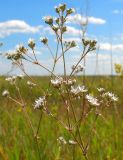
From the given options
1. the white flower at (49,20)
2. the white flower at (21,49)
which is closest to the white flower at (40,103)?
the white flower at (21,49)

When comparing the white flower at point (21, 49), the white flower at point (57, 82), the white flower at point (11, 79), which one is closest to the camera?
the white flower at point (57, 82)

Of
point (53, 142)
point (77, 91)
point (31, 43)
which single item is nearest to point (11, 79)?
point (31, 43)

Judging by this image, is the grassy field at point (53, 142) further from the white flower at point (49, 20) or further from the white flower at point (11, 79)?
the white flower at point (49, 20)

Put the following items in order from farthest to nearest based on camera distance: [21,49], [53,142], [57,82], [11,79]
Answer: [53,142], [11,79], [21,49], [57,82]

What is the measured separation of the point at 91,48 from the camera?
9.02 ft

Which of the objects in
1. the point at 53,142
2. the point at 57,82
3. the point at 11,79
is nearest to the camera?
the point at 57,82

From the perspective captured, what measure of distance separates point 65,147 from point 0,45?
1360 mm

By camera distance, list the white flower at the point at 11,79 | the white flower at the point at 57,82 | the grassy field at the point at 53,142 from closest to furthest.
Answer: the white flower at the point at 57,82, the white flower at the point at 11,79, the grassy field at the point at 53,142

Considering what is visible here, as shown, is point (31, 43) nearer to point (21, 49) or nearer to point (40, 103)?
point (21, 49)

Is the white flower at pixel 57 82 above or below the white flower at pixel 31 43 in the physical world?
below

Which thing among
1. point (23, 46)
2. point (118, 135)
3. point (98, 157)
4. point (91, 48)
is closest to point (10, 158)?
point (98, 157)

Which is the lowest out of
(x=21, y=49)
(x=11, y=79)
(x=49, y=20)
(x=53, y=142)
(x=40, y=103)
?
(x=53, y=142)

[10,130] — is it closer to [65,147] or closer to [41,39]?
[65,147]

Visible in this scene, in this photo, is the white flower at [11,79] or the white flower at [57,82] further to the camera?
the white flower at [11,79]
